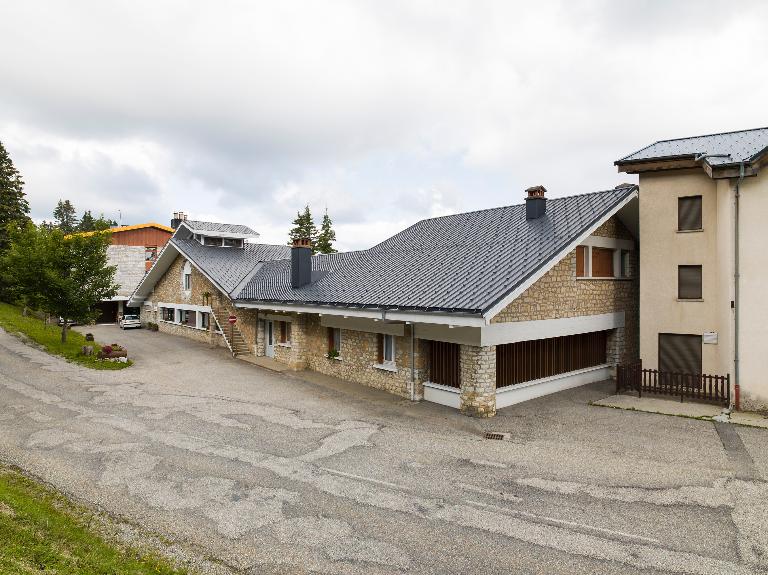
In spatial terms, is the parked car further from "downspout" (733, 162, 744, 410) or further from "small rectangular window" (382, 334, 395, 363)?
"downspout" (733, 162, 744, 410)

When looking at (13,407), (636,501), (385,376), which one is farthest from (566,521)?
(13,407)

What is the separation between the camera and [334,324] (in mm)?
19781

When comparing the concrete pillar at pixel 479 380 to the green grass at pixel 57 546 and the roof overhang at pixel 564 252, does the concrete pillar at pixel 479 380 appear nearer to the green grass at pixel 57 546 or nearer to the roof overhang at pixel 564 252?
the roof overhang at pixel 564 252

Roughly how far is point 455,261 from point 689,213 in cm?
853

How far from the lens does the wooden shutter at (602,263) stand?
18498mm

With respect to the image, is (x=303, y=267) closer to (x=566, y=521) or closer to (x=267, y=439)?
(x=267, y=439)

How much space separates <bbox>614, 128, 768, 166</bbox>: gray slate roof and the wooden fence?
6951 mm

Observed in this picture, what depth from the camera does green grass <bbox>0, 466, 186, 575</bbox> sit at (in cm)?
596

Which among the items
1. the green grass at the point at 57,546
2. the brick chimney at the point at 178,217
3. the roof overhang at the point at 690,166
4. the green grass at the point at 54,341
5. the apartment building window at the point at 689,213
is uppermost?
the brick chimney at the point at 178,217

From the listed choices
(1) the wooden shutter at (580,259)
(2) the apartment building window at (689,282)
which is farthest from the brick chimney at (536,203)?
(2) the apartment building window at (689,282)

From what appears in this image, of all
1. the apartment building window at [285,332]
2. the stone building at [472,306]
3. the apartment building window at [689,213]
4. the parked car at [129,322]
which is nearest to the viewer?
the stone building at [472,306]

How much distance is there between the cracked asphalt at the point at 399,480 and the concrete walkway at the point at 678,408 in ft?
2.36

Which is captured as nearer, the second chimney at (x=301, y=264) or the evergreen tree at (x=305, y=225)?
the second chimney at (x=301, y=264)

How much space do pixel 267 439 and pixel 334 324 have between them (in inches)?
316
